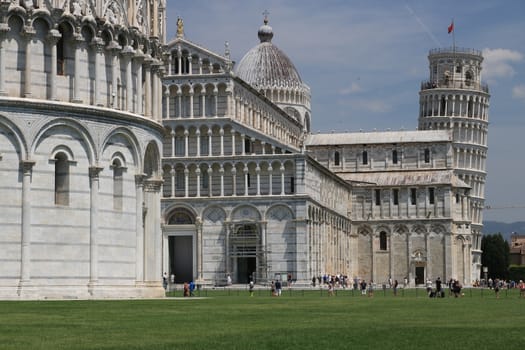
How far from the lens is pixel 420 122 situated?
156 meters

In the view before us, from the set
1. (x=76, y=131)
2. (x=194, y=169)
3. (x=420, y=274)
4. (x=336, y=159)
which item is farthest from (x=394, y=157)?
(x=76, y=131)

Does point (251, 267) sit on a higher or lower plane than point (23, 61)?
lower

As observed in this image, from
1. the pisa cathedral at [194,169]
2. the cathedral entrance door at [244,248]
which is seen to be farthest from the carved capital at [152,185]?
the cathedral entrance door at [244,248]

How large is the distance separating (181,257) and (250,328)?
76117 mm

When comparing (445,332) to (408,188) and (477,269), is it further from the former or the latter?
(477,269)

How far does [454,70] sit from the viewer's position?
519 feet

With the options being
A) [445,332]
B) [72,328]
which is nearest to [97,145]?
[72,328]

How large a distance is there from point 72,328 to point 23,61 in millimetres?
23743

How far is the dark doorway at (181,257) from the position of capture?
344ft

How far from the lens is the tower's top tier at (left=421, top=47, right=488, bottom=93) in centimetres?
15725

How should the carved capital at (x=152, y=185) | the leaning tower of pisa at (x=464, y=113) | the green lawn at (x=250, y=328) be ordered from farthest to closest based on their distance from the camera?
the leaning tower of pisa at (x=464, y=113) → the carved capital at (x=152, y=185) → the green lawn at (x=250, y=328)

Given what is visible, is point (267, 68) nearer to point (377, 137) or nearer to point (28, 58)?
point (377, 137)

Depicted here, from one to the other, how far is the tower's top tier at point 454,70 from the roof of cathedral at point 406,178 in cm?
2224

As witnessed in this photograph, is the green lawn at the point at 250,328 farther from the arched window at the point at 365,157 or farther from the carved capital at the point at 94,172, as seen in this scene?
the arched window at the point at 365,157
